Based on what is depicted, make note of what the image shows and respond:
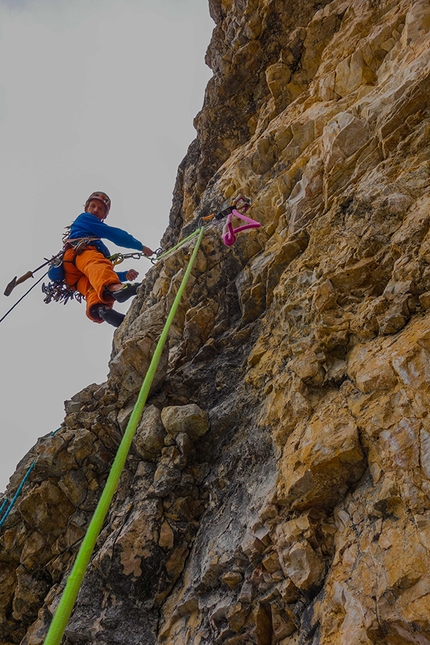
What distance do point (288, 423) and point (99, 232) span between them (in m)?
5.23

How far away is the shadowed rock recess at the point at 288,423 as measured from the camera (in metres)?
2.41

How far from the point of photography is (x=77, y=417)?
221 inches

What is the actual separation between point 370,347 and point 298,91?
677 cm

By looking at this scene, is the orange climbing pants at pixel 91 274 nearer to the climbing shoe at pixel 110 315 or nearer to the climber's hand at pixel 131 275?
the climbing shoe at pixel 110 315

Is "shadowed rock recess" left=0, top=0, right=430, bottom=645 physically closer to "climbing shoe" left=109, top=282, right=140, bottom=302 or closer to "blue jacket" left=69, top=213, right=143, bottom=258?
"climbing shoe" left=109, top=282, right=140, bottom=302

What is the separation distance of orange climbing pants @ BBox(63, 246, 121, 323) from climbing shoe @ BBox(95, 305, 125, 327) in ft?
0.34

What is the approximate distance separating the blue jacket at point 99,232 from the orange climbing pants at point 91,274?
0.25 metres

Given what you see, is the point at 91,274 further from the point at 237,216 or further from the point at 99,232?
the point at 237,216

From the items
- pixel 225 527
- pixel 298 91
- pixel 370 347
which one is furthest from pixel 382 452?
pixel 298 91

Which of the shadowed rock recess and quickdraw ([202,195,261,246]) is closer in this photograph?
the shadowed rock recess

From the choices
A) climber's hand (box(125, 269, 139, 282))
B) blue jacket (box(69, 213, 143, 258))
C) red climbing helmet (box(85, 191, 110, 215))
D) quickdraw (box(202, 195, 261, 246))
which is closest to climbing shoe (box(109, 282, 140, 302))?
climber's hand (box(125, 269, 139, 282))

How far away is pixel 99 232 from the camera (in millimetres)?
6953

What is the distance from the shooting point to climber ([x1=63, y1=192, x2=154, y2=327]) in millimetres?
6148

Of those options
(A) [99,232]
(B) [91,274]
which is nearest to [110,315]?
(B) [91,274]
